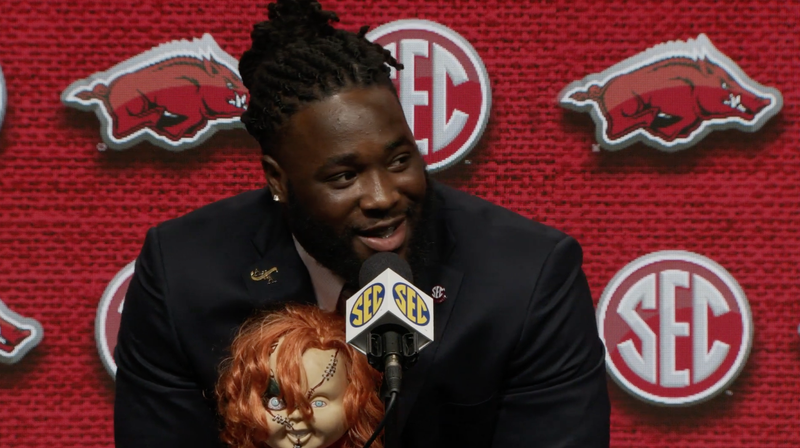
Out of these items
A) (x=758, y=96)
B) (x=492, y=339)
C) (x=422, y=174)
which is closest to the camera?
(x=422, y=174)

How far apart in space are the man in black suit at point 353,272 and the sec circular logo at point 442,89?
2.56ft

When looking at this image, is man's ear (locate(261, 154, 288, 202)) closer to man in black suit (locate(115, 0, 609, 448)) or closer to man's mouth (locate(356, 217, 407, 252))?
man in black suit (locate(115, 0, 609, 448))

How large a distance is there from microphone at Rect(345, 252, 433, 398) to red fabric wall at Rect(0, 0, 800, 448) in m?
1.46

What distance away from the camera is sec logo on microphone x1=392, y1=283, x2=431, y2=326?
4.70ft

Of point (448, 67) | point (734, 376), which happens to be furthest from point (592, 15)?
point (734, 376)

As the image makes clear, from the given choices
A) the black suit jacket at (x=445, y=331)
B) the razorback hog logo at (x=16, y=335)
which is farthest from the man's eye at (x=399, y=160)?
the razorback hog logo at (x=16, y=335)

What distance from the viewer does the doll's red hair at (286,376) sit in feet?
6.41

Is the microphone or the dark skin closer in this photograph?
the microphone

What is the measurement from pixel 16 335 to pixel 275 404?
1.23 meters

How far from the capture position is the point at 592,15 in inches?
115

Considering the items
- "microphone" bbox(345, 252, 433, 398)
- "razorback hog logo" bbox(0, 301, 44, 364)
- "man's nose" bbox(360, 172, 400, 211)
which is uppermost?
"man's nose" bbox(360, 172, 400, 211)

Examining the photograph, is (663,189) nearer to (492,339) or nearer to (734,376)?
(734,376)

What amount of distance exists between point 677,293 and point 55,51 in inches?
65.9

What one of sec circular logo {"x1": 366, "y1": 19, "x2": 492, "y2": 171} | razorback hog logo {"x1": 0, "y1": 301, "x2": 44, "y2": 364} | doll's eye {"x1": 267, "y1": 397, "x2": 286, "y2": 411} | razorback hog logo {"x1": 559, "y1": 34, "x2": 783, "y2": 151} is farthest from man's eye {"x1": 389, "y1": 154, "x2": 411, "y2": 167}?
razorback hog logo {"x1": 0, "y1": 301, "x2": 44, "y2": 364}
